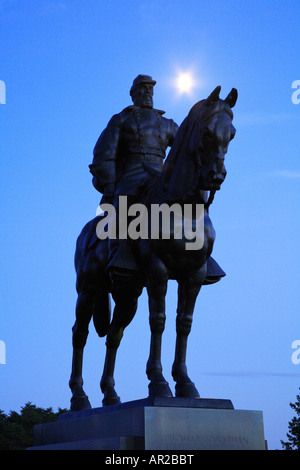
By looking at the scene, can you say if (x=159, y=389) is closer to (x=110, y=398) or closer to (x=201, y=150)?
(x=110, y=398)

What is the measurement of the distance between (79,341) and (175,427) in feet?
11.5

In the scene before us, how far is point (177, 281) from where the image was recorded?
906 cm

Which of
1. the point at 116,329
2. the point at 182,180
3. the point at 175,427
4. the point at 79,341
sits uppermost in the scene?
the point at 182,180

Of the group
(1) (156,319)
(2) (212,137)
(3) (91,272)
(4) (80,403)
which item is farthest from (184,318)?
(4) (80,403)

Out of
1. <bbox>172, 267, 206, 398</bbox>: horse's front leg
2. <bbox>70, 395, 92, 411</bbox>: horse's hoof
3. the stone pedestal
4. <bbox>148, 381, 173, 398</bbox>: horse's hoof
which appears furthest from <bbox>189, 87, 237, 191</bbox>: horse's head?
<bbox>70, 395, 92, 411</bbox>: horse's hoof

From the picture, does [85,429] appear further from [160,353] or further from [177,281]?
[177,281]

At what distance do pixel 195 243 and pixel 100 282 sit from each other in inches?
98.5

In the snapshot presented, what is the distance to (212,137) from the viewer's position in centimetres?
799

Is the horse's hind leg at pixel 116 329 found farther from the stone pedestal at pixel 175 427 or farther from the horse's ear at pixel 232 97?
the horse's ear at pixel 232 97

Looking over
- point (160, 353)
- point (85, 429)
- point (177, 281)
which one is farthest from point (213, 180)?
point (85, 429)

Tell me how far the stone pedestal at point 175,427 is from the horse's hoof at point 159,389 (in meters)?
0.23

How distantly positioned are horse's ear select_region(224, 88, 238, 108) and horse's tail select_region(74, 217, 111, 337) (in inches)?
119

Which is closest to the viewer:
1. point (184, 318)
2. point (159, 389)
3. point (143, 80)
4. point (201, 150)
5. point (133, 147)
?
point (201, 150)
